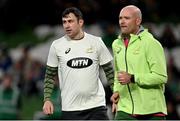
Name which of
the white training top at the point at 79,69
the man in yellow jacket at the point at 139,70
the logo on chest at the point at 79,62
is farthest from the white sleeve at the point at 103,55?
the man in yellow jacket at the point at 139,70

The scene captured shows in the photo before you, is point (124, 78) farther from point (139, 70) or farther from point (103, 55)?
point (103, 55)

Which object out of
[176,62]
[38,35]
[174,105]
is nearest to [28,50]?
[38,35]

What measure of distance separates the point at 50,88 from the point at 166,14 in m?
9.32

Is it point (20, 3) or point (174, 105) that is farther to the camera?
point (20, 3)

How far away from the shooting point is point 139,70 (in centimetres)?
786

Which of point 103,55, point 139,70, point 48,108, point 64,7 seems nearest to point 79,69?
point 103,55

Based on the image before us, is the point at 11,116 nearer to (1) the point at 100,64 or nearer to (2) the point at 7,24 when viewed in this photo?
(2) the point at 7,24

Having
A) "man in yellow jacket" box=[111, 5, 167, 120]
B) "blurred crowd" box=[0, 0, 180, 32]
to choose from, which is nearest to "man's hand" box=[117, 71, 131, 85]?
"man in yellow jacket" box=[111, 5, 167, 120]

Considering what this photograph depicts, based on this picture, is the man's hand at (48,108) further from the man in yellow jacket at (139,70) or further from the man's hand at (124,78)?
the man's hand at (124,78)

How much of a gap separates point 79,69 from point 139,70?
0.94 meters

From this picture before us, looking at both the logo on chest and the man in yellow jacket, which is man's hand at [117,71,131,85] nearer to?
the man in yellow jacket

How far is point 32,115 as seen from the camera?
50.6ft

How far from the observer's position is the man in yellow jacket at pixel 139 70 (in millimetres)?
7750

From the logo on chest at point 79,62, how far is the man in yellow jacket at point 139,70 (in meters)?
0.63
